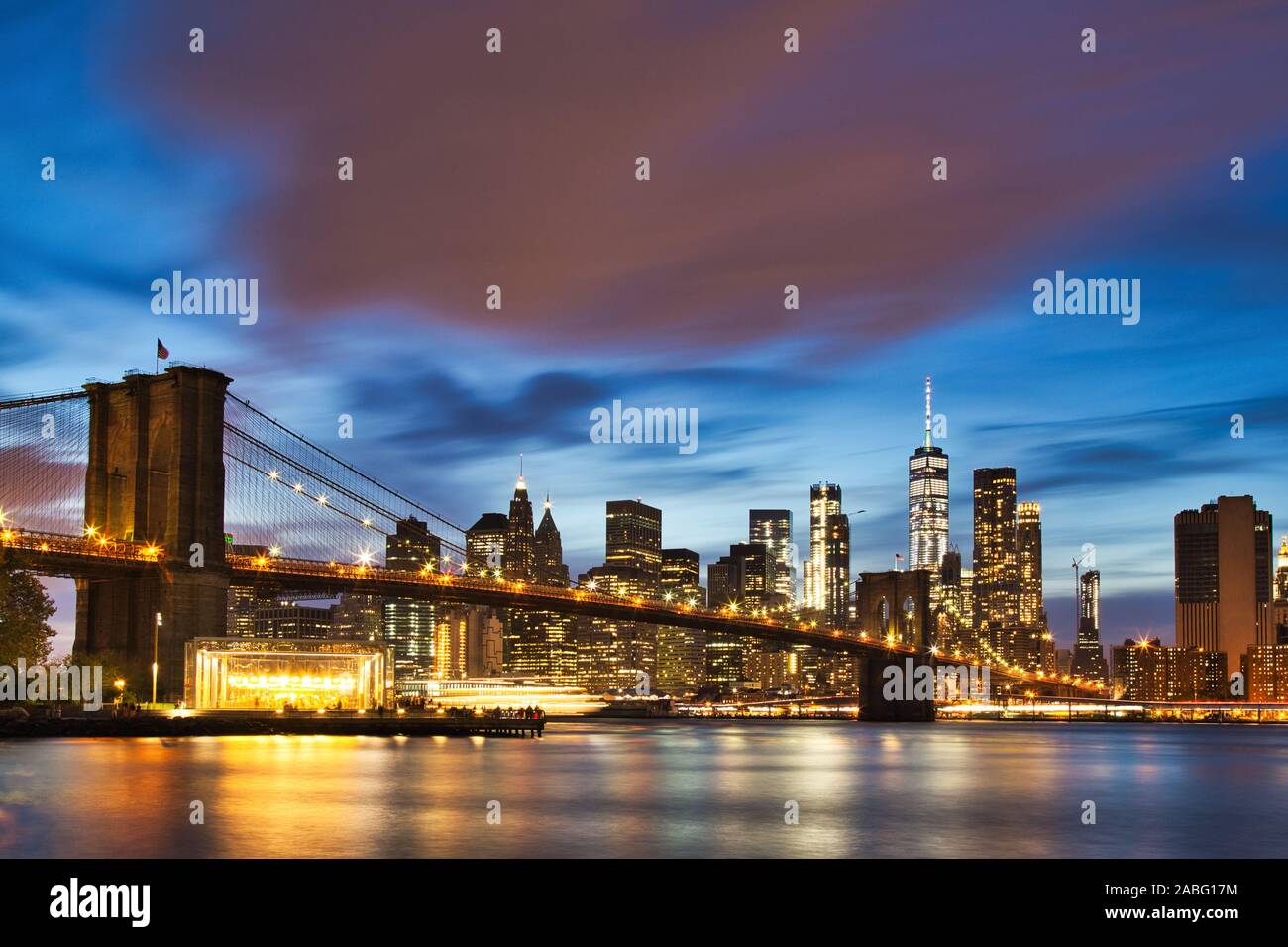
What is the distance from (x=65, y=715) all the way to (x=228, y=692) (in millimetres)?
9536

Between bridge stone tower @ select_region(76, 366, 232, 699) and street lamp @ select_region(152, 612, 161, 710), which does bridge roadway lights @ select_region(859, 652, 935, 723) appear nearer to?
bridge stone tower @ select_region(76, 366, 232, 699)

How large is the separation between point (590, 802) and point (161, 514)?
47.6 meters

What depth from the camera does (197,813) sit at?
38.4 metres

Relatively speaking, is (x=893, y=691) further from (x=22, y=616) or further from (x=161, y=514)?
(x=22, y=616)

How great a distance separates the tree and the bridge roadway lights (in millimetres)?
96432

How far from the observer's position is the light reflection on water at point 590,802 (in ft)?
115

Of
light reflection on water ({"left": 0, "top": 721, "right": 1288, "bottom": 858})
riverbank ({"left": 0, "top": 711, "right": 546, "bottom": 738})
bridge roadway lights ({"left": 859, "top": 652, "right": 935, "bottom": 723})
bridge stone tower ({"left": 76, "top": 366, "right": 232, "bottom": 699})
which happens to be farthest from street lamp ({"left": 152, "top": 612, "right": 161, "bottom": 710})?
bridge roadway lights ({"left": 859, "top": 652, "right": 935, "bottom": 723})

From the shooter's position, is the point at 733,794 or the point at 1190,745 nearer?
the point at 733,794

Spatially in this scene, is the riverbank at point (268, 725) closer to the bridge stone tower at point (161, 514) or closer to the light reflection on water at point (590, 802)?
the light reflection on water at point (590, 802)

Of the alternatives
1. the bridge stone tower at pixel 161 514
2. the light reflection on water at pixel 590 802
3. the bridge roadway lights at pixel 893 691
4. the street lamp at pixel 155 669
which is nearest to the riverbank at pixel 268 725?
the street lamp at pixel 155 669

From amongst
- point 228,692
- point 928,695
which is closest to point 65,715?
point 228,692

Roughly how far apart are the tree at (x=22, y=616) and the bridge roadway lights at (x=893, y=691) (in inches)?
3797
